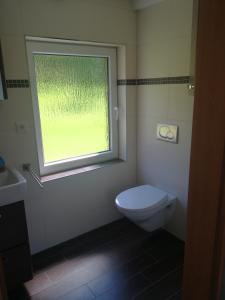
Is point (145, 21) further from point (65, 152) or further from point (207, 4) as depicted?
point (207, 4)

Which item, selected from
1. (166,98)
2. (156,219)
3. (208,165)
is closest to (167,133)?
(166,98)

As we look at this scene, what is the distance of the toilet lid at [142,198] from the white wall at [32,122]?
1.06 feet

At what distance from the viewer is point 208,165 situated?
75 centimetres

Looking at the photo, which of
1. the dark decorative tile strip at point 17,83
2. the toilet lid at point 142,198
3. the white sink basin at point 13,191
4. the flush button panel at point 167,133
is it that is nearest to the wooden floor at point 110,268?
the toilet lid at point 142,198

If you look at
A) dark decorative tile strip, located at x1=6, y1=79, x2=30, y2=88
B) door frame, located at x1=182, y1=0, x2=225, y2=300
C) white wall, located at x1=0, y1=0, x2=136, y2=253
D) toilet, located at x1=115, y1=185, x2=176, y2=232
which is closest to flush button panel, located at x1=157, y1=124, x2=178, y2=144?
white wall, located at x1=0, y1=0, x2=136, y2=253

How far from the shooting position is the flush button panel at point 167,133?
210 centimetres

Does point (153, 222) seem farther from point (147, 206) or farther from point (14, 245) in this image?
point (14, 245)

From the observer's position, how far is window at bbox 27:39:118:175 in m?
2.00

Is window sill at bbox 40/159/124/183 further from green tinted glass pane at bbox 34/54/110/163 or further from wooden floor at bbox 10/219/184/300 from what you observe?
wooden floor at bbox 10/219/184/300

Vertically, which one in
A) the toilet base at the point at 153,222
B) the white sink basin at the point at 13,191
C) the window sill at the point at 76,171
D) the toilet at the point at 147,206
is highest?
the white sink basin at the point at 13,191

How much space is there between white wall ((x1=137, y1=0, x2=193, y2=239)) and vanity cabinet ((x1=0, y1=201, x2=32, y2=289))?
1.33 m

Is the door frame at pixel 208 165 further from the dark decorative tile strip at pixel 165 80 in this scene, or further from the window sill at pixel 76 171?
the window sill at pixel 76 171

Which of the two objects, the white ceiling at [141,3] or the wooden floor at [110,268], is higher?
the white ceiling at [141,3]

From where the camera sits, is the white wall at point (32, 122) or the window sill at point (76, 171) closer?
the white wall at point (32, 122)
